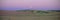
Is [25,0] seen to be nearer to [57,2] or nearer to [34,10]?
[34,10]

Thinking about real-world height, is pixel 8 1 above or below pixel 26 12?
above

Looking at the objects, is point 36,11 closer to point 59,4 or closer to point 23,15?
point 23,15

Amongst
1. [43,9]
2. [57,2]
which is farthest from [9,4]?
Result: [57,2]

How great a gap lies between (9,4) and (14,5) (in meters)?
0.07

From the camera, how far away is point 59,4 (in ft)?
2.76

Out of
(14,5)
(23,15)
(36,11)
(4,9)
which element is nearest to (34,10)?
(36,11)

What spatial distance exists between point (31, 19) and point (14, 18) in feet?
0.73

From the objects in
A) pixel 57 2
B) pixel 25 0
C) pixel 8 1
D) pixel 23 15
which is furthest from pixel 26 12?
pixel 57 2

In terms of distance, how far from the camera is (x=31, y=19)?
844 mm

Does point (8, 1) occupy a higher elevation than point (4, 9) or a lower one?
higher

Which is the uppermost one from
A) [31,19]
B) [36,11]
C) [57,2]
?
[57,2]

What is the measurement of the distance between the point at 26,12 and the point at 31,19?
0.37 feet

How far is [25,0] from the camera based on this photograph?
86cm

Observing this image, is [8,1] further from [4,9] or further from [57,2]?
[57,2]
